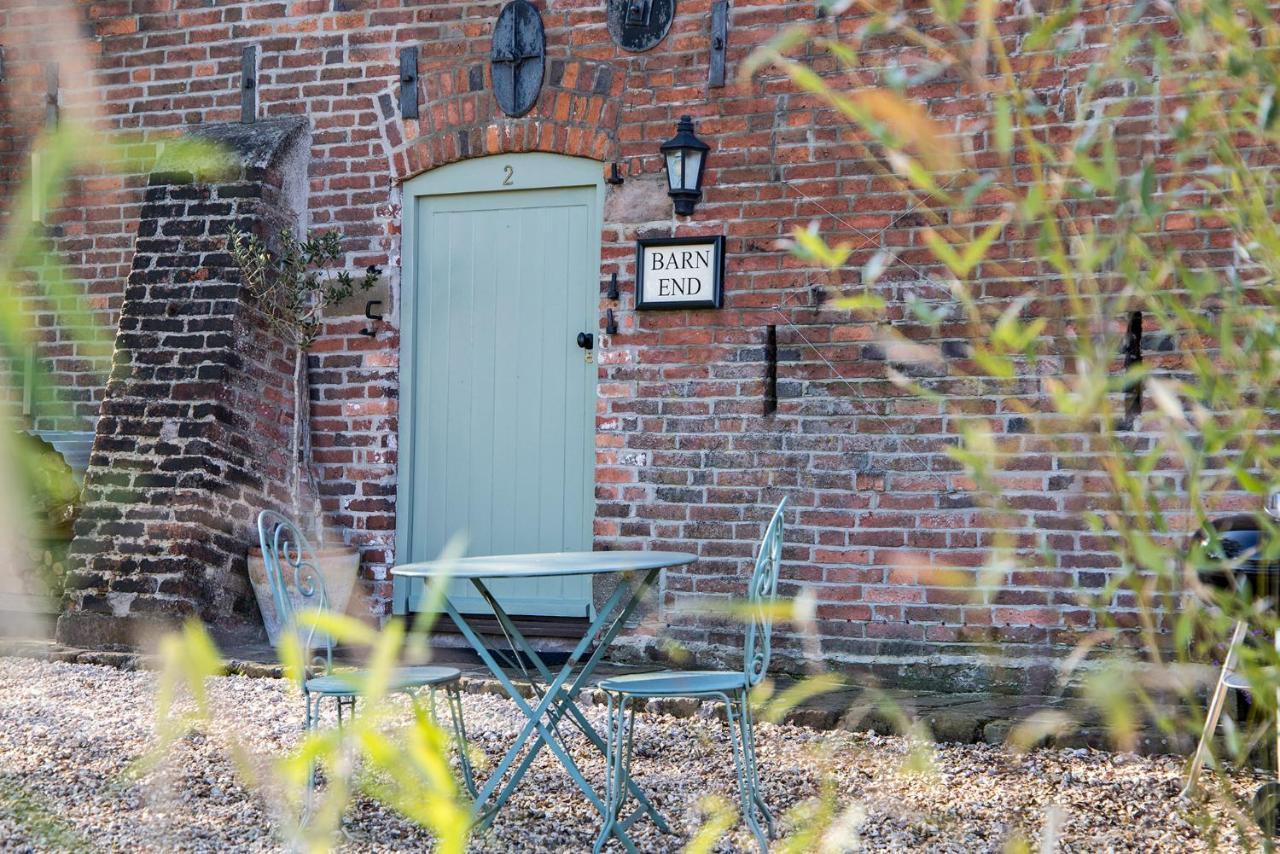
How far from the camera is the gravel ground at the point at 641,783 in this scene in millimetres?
3398

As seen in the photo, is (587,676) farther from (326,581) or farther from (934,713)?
(326,581)

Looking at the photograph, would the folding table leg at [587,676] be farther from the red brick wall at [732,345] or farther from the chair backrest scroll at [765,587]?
the red brick wall at [732,345]

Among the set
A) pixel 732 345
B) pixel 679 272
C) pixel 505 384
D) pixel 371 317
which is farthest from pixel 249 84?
pixel 732 345

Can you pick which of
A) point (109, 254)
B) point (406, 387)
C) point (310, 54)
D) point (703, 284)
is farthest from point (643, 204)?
point (109, 254)

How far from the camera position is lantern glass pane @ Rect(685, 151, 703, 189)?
18.1 feet

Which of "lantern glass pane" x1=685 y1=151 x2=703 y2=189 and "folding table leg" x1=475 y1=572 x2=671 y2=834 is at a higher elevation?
"lantern glass pane" x1=685 y1=151 x2=703 y2=189

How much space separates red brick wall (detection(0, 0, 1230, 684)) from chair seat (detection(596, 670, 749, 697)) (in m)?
1.97

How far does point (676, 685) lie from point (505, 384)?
2.92 metres

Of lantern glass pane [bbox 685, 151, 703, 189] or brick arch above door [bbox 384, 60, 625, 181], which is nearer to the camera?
lantern glass pane [bbox 685, 151, 703, 189]

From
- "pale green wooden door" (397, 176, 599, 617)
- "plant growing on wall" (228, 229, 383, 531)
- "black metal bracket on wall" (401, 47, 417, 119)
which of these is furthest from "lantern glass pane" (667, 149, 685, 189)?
"plant growing on wall" (228, 229, 383, 531)

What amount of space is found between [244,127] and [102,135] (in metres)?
0.87

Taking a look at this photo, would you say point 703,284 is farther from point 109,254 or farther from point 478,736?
point 109,254

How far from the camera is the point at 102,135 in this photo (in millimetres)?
6707

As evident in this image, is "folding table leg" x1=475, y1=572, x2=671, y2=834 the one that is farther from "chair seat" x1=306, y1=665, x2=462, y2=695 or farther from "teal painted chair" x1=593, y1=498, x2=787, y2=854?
"chair seat" x1=306, y1=665, x2=462, y2=695
